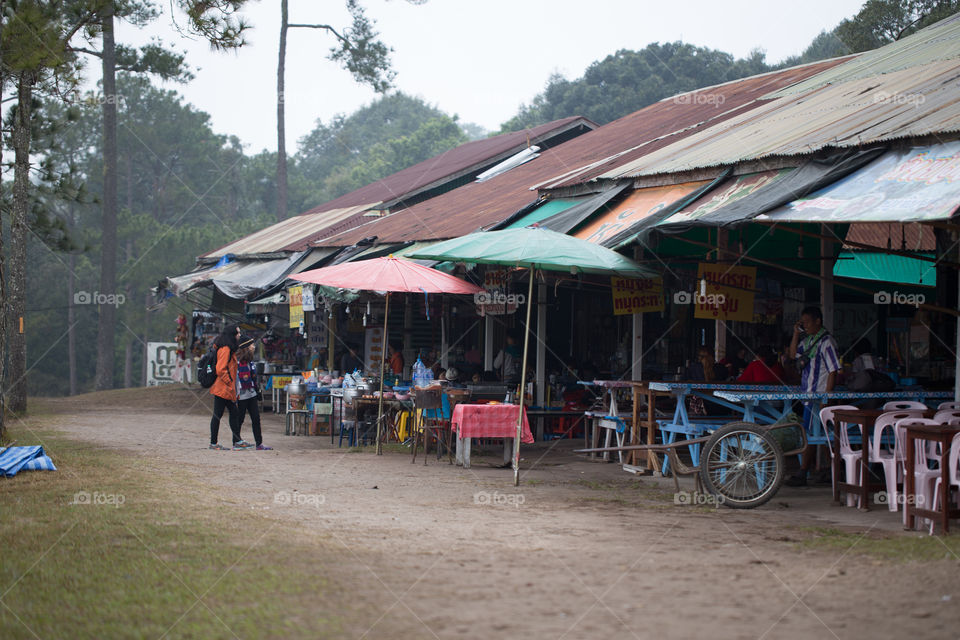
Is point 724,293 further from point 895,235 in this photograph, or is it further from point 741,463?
point 741,463

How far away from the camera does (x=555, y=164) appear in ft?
61.1

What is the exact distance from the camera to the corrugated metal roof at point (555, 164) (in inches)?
603

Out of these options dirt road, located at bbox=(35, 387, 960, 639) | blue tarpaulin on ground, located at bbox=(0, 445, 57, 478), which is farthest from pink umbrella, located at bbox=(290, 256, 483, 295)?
blue tarpaulin on ground, located at bbox=(0, 445, 57, 478)

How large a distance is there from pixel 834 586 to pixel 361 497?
464 cm

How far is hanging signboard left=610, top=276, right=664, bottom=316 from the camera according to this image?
11.3 m

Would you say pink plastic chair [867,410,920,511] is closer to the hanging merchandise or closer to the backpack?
the backpack

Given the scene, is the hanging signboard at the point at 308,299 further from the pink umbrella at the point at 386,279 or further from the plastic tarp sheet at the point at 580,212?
the plastic tarp sheet at the point at 580,212

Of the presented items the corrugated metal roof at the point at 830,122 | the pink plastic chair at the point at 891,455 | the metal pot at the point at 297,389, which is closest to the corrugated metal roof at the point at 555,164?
the corrugated metal roof at the point at 830,122

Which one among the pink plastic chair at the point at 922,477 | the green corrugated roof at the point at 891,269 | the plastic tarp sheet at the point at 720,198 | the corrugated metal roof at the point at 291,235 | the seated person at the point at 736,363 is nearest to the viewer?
the pink plastic chair at the point at 922,477

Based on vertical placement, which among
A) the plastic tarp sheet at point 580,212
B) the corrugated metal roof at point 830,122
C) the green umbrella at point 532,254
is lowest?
the green umbrella at point 532,254

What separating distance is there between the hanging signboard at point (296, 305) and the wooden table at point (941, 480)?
38.2 ft

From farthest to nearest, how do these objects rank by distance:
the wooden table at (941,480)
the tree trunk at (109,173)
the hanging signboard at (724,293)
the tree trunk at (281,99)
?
the tree trunk at (281,99)
the tree trunk at (109,173)
the hanging signboard at (724,293)
the wooden table at (941,480)

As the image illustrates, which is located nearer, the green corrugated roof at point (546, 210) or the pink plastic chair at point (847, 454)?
the pink plastic chair at point (847, 454)

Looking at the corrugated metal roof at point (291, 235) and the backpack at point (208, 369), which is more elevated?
the corrugated metal roof at point (291, 235)
